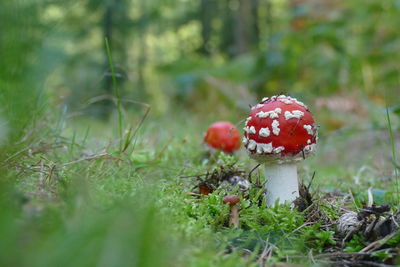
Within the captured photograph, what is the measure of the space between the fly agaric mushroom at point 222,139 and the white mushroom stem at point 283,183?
121 centimetres

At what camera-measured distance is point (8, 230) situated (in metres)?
0.82

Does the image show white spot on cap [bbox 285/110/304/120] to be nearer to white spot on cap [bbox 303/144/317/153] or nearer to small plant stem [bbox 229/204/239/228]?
white spot on cap [bbox 303/144/317/153]

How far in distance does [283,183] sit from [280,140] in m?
0.23

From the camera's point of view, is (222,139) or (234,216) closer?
(234,216)

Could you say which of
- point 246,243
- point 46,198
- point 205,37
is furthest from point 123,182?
point 205,37

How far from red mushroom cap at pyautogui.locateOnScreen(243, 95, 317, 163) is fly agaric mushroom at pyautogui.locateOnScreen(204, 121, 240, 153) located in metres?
1.25

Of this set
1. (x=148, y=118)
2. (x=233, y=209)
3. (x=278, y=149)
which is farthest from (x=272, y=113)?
(x=148, y=118)

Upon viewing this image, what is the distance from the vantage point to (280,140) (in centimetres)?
172

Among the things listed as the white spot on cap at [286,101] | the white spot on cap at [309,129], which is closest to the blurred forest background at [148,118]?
the white spot on cap at [286,101]

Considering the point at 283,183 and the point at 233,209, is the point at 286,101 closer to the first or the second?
the point at 283,183

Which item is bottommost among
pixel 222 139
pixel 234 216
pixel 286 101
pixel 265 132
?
pixel 234 216

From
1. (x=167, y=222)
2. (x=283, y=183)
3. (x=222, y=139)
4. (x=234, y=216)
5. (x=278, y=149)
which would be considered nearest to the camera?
(x=167, y=222)

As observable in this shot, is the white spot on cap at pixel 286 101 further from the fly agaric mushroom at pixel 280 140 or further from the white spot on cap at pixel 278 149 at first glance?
the white spot on cap at pixel 278 149

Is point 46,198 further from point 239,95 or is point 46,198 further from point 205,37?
point 205,37
